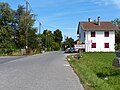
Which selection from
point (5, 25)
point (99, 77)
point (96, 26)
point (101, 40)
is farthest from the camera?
point (96, 26)

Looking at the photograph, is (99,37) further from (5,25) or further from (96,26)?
(5,25)

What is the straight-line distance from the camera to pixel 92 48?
74.9m

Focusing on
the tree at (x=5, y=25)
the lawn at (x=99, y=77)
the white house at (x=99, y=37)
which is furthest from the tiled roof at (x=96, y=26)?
the lawn at (x=99, y=77)

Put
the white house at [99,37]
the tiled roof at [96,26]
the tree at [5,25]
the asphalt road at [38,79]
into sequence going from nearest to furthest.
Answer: the asphalt road at [38,79]
the tree at [5,25]
the white house at [99,37]
the tiled roof at [96,26]

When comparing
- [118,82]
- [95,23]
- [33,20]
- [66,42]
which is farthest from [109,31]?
[66,42]

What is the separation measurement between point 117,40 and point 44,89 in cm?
9332

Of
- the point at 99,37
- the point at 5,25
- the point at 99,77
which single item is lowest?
the point at 99,77

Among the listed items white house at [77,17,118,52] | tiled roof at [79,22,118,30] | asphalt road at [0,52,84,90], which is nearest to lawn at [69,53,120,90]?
asphalt road at [0,52,84,90]

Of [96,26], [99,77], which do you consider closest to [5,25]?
[96,26]

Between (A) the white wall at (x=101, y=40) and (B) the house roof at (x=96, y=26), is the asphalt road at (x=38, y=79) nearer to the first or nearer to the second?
(A) the white wall at (x=101, y=40)

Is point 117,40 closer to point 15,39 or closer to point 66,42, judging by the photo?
point 15,39

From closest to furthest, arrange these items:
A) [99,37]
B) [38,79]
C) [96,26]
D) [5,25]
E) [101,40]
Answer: [38,79] → [5,25] → [101,40] → [99,37] → [96,26]

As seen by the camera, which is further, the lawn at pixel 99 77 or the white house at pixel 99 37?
the white house at pixel 99 37

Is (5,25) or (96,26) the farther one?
(96,26)
